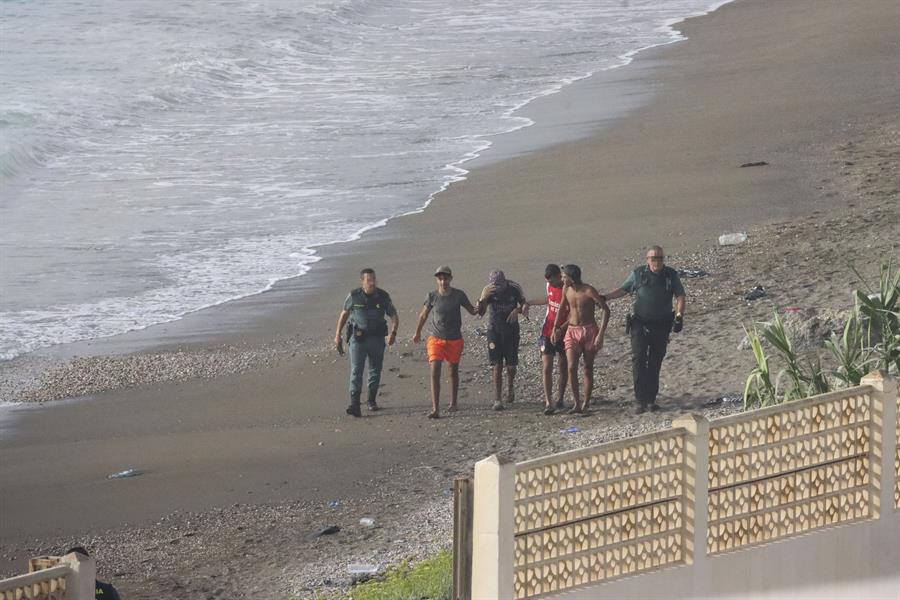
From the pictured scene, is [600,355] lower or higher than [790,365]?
lower

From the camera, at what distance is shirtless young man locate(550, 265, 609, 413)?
13.5 m

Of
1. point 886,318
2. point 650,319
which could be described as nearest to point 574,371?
point 650,319

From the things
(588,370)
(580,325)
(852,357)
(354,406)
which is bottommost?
(354,406)

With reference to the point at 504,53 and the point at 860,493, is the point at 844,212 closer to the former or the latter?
the point at 860,493

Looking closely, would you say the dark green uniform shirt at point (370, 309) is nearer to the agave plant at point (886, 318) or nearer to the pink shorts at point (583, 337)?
the pink shorts at point (583, 337)

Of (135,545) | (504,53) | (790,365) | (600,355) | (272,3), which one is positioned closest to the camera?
(790,365)

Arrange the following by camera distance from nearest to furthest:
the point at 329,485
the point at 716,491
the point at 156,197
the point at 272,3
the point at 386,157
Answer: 1. the point at 716,491
2. the point at 329,485
3. the point at 156,197
4. the point at 386,157
5. the point at 272,3

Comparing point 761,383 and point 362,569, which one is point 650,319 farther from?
point 362,569

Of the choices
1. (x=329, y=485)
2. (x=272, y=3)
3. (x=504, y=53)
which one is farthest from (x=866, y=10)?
(x=329, y=485)

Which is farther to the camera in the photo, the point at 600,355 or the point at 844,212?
the point at 844,212

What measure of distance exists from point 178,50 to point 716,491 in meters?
34.5

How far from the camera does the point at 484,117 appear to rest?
29469 mm

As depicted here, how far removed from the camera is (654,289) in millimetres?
13383

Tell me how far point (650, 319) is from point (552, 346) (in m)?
0.92
